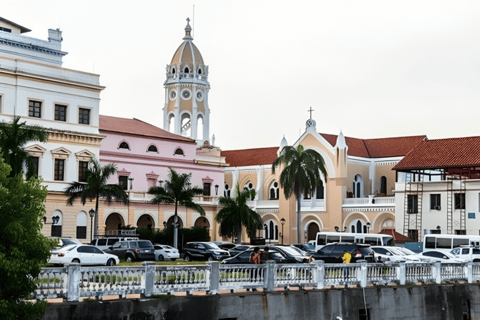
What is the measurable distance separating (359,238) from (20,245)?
42.1 meters

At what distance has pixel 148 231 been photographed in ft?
208

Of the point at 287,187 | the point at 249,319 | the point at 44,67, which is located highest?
the point at 44,67

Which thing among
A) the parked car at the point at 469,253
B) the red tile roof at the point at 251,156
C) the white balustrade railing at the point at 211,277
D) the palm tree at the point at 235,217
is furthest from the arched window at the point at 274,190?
the white balustrade railing at the point at 211,277

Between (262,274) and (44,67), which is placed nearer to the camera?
(262,274)

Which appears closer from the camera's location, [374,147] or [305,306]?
[305,306]

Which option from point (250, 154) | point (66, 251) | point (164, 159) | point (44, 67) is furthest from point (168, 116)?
point (66, 251)

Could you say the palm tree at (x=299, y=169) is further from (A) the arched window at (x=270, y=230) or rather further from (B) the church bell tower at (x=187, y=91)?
(B) the church bell tower at (x=187, y=91)

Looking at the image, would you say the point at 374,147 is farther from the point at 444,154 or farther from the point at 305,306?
the point at 305,306

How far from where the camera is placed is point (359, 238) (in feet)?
188

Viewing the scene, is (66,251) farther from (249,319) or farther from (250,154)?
(250,154)

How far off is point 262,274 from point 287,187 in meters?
46.2

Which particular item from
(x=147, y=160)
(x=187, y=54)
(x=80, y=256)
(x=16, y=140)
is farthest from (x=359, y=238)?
(x=187, y=54)

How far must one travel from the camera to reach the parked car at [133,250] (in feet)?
153

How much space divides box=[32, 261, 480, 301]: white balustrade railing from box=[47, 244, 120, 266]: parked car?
1434cm
